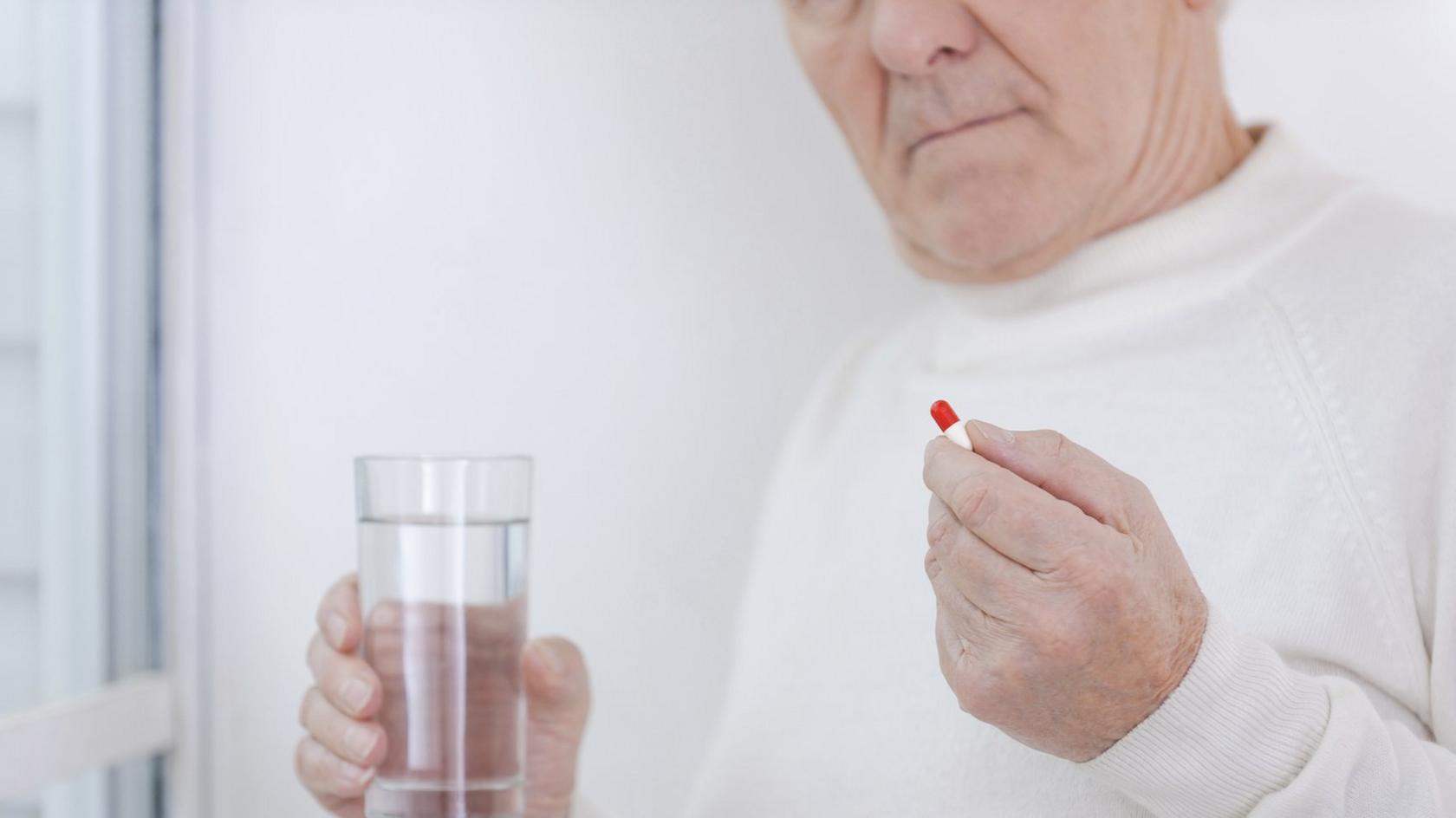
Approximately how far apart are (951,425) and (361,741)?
0.44m

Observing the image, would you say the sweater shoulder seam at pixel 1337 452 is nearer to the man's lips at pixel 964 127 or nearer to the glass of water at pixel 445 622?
the man's lips at pixel 964 127

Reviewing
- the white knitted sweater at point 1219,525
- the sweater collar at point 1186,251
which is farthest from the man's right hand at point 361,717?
the sweater collar at point 1186,251

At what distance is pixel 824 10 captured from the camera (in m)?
0.99

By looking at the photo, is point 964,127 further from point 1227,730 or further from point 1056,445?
point 1227,730

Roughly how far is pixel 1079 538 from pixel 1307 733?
18 cm

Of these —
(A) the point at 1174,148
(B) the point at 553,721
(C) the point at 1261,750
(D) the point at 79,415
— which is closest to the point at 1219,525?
(C) the point at 1261,750

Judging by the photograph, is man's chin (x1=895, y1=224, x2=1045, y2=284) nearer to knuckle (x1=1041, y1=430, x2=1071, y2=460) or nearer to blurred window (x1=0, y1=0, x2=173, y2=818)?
knuckle (x1=1041, y1=430, x2=1071, y2=460)

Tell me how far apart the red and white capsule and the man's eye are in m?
0.46

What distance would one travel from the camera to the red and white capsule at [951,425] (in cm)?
62

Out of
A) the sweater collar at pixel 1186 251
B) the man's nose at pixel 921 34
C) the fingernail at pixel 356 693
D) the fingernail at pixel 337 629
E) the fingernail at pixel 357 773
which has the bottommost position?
the fingernail at pixel 357 773

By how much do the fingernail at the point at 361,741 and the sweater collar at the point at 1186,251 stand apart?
1.86 feet

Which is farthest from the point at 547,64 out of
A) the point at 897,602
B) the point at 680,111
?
the point at 897,602

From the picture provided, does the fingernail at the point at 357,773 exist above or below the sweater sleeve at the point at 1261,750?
below

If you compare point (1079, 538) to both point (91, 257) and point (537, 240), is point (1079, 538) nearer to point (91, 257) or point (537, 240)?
point (537, 240)
